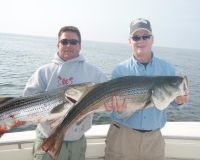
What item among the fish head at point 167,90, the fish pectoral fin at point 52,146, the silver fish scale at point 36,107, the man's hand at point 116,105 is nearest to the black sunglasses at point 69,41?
the silver fish scale at point 36,107

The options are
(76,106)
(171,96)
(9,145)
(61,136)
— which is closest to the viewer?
(61,136)

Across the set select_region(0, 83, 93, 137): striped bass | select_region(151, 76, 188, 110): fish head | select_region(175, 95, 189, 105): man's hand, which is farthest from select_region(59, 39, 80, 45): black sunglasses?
select_region(175, 95, 189, 105): man's hand

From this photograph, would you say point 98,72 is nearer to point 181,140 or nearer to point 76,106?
point 76,106

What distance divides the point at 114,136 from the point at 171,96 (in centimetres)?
115

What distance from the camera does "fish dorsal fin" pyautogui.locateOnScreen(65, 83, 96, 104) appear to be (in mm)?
4148

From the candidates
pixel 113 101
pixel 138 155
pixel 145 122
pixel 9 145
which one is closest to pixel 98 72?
→ pixel 113 101

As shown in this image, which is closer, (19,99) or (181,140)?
(19,99)

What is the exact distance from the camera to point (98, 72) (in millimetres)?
4668

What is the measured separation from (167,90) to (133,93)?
1.60 feet

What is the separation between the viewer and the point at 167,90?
4.37 m

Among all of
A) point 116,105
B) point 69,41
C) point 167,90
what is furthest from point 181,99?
point 69,41

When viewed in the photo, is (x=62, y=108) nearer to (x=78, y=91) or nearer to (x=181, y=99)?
(x=78, y=91)

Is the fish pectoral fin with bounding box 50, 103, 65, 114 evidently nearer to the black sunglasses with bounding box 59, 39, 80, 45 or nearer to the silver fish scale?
the silver fish scale

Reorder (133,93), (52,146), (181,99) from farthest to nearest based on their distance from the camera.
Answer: (181,99), (133,93), (52,146)
